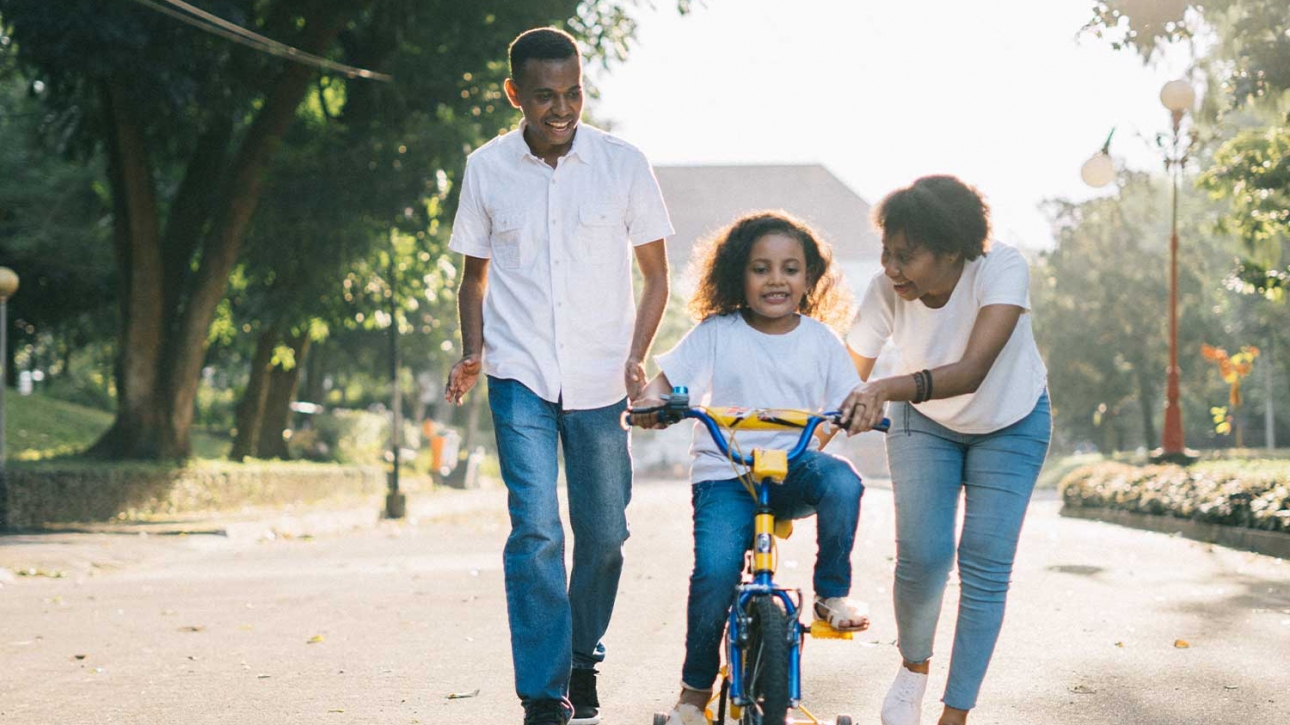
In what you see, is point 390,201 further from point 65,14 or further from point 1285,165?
point 1285,165

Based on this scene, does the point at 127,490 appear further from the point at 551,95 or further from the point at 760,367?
the point at 760,367

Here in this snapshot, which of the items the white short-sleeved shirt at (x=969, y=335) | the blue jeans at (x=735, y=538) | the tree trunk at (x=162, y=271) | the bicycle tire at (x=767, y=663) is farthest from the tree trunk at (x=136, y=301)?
the bicycle tire at (x=767, y=663)

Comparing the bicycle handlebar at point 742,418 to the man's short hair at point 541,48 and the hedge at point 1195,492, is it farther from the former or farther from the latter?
the hedge at point 1195,492

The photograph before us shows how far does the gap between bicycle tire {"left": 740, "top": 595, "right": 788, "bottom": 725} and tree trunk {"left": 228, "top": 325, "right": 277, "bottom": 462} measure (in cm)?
2637

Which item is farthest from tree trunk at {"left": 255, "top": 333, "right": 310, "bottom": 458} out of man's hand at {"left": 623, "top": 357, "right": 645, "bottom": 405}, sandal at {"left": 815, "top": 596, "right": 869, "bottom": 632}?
sandal at {"left": 815, "top": 596, "right": 869, "bottom": 632}

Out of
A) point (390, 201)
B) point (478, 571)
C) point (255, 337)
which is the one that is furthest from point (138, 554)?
point (255, 337)

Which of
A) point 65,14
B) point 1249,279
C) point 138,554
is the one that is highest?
point 65,14

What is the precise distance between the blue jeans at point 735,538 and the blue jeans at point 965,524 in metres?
0.57

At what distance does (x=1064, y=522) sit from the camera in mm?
22812

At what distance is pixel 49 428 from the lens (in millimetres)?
35094

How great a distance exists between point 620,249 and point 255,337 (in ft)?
88.0

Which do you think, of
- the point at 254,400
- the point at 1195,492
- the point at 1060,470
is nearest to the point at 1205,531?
the point at 1195,492

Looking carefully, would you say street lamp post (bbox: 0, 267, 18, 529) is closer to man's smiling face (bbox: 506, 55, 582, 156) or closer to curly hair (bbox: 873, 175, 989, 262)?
man's smiling face (bbox: 506, 55, 582, 156)

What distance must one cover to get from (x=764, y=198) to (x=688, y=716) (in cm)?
8930
